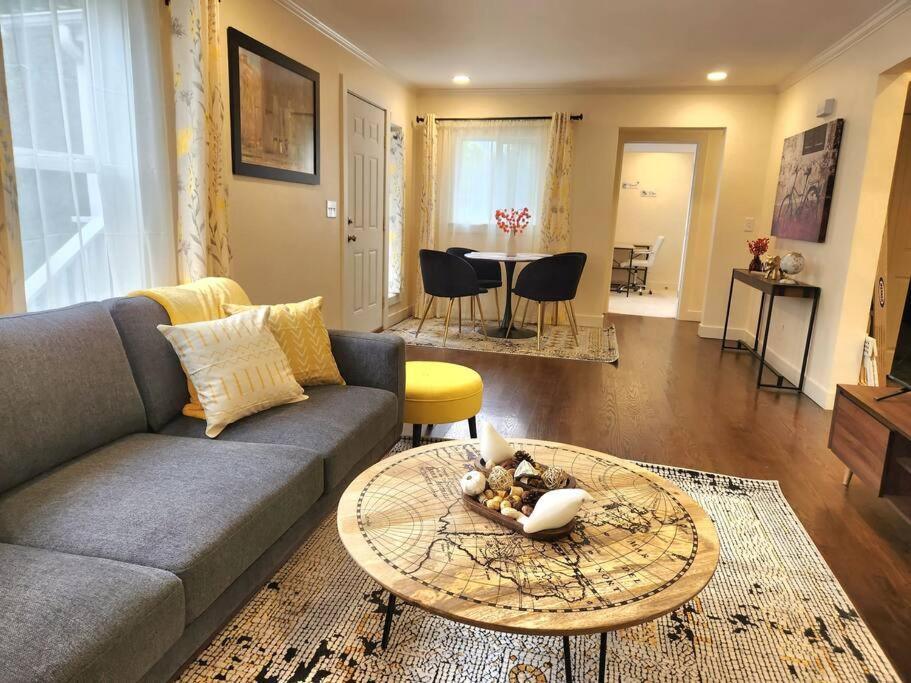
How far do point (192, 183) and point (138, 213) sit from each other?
0.96 feet

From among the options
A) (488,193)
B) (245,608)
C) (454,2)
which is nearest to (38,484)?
(245,608)

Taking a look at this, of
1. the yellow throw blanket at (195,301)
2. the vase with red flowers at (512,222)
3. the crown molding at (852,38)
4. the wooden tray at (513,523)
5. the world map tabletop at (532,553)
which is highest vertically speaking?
the crown molding at (852,38)

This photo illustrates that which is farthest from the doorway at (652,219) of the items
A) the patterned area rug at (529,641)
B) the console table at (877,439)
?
the patterned area rug at (529,641)

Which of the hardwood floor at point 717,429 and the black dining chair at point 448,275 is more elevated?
A: the black dining chair at point 448,275

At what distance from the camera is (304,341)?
2.31 metres

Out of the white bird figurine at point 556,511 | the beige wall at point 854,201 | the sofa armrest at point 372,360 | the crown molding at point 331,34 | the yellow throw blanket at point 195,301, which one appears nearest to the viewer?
the white bird figurine at point 556,511

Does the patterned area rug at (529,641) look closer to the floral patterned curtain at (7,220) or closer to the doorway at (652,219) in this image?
the floral patterned curtain at (7,220)

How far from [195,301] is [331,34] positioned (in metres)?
2.83

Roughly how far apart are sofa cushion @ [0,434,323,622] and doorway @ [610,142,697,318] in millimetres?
8579

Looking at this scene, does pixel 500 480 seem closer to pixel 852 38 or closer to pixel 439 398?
pixel 439 398

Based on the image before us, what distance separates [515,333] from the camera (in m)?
5.66

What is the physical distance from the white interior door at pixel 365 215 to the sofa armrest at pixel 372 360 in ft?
7.65

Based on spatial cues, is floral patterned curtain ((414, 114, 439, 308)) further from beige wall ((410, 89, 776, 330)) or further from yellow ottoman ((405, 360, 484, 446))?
yellow ottoman ((405, 360, 484, 446))

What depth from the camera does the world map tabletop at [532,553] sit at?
105 cm
